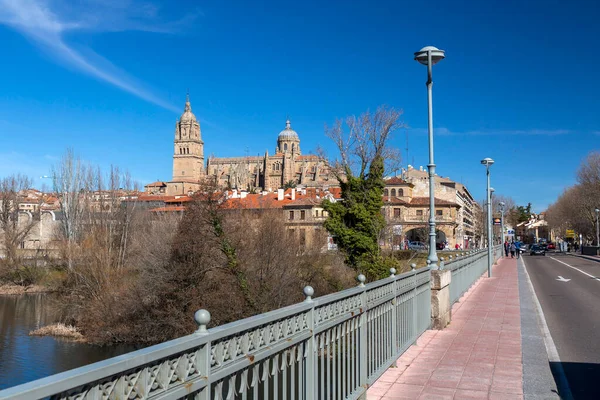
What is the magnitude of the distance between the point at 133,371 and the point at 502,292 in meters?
17.9

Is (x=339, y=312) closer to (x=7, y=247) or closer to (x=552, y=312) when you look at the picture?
(x=552, y=312)

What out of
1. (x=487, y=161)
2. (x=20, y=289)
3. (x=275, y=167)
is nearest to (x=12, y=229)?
(x=20, y=289)

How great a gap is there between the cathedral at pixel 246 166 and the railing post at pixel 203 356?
132 m

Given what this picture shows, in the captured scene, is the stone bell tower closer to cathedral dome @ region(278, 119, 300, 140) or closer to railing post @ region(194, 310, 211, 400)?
cathedral dome @ region(278, 119, 300, 140)

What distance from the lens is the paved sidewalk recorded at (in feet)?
21.1

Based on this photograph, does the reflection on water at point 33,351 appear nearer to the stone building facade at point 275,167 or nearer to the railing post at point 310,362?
the railing post at point 310,362

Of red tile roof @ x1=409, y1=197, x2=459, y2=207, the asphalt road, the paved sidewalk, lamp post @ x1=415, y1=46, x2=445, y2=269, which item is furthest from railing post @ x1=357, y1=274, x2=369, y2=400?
red tile roof @ x1=409, y1=197, x2=459, y2=207

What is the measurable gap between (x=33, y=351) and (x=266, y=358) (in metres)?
25.8

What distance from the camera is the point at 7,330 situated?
30.1 m

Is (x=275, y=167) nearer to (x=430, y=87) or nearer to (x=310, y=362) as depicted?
(x=430, y=87)

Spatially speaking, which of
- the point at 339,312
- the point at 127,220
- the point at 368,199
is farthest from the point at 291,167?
the point at 339,312

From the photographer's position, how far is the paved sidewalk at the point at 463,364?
21.1 ft

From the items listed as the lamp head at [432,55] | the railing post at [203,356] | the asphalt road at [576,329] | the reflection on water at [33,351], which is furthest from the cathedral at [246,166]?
the railing post at [203,356]

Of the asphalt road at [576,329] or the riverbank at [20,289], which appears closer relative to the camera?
the asphalt road at [576,329]
